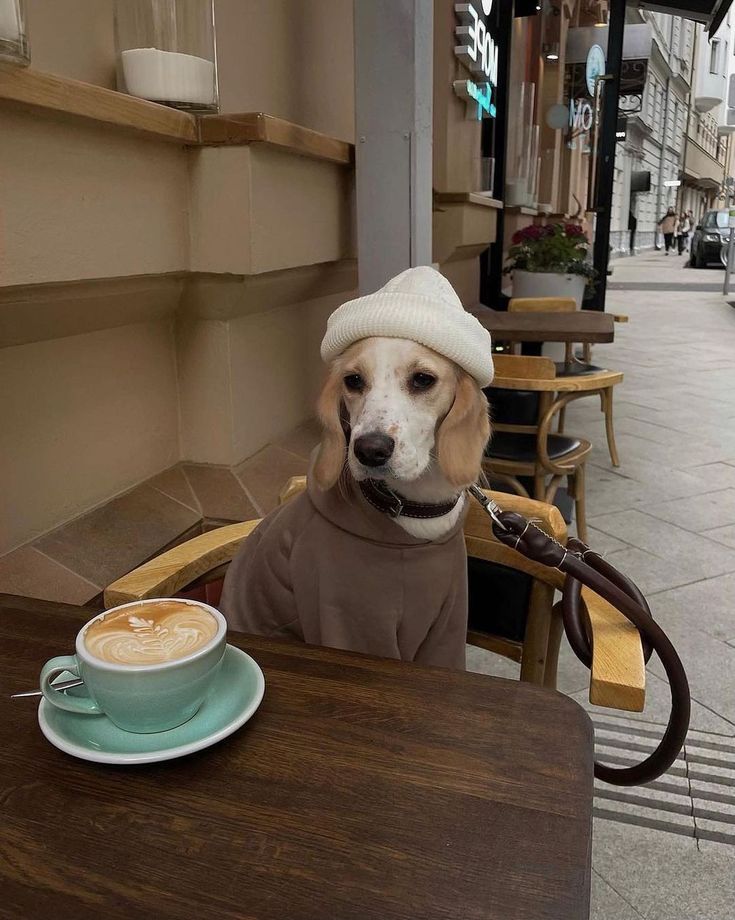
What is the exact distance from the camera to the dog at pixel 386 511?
4.09ft

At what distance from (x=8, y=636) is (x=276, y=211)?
161cm

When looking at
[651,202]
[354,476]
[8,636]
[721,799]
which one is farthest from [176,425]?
[651,202]

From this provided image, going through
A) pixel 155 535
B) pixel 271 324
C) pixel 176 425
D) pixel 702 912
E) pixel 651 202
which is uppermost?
pixel 651 202

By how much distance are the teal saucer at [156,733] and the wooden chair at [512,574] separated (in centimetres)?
42

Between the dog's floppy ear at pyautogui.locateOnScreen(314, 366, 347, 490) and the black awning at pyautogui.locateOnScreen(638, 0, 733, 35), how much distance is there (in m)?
7.44

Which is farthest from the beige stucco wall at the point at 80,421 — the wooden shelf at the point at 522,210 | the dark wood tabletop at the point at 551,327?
the wooden shelf at the point at 522,210

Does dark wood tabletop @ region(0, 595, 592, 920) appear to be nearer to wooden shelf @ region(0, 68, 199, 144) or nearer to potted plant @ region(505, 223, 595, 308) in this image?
wooden shelf @ region(0, 68, 199, 144)

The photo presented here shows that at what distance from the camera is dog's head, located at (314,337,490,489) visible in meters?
1.27

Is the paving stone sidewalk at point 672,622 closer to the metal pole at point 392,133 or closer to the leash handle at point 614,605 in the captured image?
the leash handle at point 614,605

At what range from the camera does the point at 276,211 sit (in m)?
2.22

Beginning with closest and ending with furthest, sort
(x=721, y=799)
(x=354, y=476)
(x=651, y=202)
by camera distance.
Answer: (x=354, y=476) → (x=721, y=799) → (x=651, y=202)

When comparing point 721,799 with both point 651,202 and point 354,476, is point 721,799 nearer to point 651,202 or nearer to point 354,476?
point 354,476

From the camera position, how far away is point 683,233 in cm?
3319

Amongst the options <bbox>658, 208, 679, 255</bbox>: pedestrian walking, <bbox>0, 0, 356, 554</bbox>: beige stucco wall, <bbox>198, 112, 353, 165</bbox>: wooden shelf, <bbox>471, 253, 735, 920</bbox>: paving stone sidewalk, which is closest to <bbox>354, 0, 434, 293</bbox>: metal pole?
<bbox>0, 0, 356, 554</bbox>: beige stucco wall
